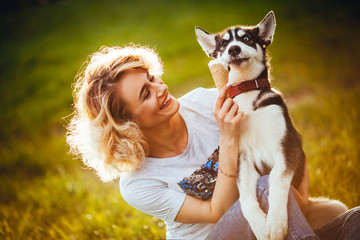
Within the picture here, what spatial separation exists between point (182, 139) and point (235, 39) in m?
0.78

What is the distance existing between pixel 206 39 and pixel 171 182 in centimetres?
87

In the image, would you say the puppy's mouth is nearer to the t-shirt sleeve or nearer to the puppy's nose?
the puppy's nose

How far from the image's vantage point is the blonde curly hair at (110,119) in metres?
1.73

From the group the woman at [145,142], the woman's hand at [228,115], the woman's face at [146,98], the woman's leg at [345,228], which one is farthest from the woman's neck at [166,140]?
the woman's leg at [345,228]

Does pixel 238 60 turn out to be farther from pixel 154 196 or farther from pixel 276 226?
pixel 154 196

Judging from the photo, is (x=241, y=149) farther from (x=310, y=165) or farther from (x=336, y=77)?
(x=336, y=77)

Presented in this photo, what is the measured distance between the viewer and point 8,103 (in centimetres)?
728

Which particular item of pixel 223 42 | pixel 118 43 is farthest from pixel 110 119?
pixel 118 43

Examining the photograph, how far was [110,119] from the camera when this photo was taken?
68.6 inches

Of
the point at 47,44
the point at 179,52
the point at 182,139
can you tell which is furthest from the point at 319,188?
the point at 47,44

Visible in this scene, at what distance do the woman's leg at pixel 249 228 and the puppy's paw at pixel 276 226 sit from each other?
0.05 meters

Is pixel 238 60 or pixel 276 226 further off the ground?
pixel 238 60

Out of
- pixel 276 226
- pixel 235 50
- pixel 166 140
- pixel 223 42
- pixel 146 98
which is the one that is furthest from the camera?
pixel 166 140

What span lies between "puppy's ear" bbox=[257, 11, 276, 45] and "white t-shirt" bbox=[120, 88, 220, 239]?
2.28ft
